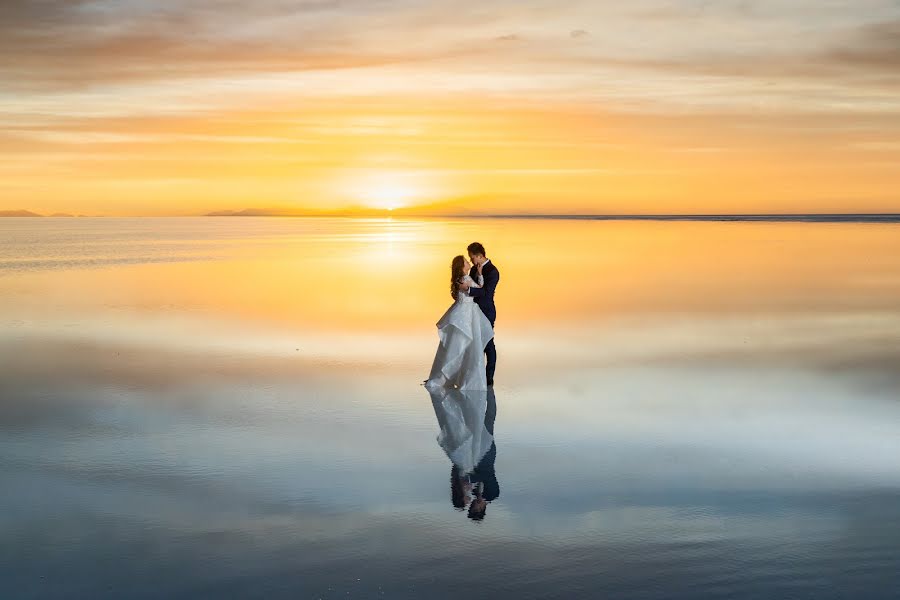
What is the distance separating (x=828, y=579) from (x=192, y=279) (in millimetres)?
27809

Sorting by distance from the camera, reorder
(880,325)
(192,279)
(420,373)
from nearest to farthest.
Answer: (420,373) → (880,325) → (192,279)

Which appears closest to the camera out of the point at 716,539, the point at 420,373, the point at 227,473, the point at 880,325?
the point at 716,539

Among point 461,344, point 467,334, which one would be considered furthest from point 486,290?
point 461,344

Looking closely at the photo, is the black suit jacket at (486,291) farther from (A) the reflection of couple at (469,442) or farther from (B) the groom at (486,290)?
(A) the reflection of couple at (469,442)

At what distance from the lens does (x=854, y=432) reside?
30.8 feet

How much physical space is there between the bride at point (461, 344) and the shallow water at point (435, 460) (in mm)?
424

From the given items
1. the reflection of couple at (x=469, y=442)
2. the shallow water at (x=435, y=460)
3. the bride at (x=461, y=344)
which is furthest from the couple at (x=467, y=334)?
the shallow water at (x=435, y=460)

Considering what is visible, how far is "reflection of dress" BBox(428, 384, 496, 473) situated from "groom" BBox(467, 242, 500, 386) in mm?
665

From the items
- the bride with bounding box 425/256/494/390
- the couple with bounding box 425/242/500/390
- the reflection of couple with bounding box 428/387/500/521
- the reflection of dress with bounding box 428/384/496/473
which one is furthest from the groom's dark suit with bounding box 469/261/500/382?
the reflection of couple with bounding box 428/387/500/521

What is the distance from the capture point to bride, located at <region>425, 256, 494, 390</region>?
39.6ft

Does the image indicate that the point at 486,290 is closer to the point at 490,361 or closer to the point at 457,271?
the point at 457,271

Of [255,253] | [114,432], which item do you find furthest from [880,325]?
[255,253]

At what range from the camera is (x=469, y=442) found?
9109mm

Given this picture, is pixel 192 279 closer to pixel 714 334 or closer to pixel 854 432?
pixel 714 334
